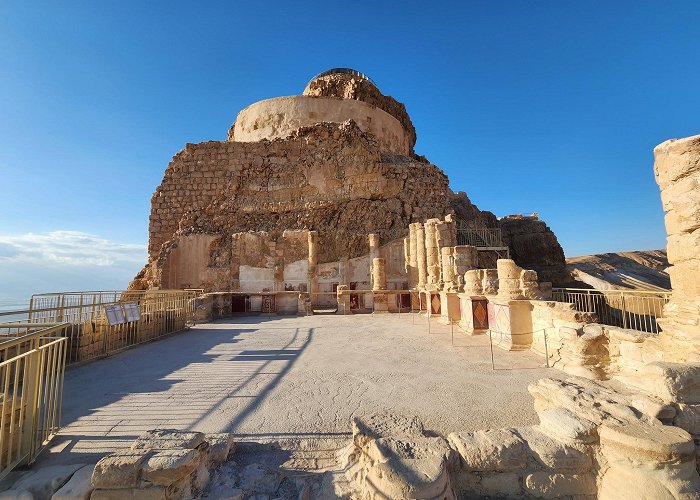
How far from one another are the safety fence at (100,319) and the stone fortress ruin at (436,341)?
0.13 meters

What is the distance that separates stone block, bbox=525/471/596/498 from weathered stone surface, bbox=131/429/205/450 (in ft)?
9.80

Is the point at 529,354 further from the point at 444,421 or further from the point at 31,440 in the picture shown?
the point at 31,440

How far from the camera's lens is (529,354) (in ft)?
22.4

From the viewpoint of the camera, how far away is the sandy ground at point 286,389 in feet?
12.1

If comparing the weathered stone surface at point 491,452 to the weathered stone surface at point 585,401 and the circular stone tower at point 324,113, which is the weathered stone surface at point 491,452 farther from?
the circular stone tower at point 324,113

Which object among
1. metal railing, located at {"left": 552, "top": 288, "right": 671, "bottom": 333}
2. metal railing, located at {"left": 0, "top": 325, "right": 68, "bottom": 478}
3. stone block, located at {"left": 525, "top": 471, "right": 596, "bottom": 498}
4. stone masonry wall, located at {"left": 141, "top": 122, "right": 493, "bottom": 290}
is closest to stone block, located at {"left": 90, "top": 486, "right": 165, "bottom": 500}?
metal railing, located at {"left": 0, "top": 325, "right": 68, "bottom": 478}

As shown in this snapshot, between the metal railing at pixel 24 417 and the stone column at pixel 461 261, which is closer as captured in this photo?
the metal railing at pixel 24 417

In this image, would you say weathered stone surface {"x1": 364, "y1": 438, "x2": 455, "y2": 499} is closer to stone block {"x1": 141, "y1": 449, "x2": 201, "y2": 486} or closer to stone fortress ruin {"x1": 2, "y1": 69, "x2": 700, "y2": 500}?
stone fortress ruin {"x1": 2, "y1": 69, "x2": 700, "y2": 500}

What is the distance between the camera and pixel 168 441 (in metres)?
2.90

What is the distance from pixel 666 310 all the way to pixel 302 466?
5.29 m

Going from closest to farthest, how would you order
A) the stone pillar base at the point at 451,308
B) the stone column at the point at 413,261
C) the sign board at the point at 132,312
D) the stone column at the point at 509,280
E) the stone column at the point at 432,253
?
the stone column at the point at 509,280 → the sign board at the point at 132,312 → the stone pillar base at the point at 451,308 → the stone column at the point at 432,253 → the stone column at the point at 413,261

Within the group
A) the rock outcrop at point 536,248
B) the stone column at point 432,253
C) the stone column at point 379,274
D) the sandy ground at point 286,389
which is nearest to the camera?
the sandy ground at point 286,389

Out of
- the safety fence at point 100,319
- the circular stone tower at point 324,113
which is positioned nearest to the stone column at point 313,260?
the safety fence at point 100,319

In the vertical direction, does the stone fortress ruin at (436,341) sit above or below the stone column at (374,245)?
below
